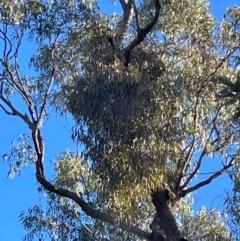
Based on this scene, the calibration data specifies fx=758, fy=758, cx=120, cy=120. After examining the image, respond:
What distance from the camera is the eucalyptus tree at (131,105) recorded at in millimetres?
9359

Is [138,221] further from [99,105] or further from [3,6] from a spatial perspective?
[3,6]

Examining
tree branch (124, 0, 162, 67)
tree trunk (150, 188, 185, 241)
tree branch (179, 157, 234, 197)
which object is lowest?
tree trunk (150, 188, 185, 241)

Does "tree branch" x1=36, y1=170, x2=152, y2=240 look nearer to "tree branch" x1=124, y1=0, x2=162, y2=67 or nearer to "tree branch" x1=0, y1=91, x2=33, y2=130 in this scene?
"tree branch" x1=0, y1=91, x2=33, y2=130

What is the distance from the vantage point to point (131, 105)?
934 centimetres

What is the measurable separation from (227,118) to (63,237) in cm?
306

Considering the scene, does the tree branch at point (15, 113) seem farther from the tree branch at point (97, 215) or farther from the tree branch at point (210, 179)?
the tree branch at point (210, 179)

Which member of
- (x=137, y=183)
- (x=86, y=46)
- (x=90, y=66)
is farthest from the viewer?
(x=86, y=46)

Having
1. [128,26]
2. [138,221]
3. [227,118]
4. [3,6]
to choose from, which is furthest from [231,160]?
[3,6]

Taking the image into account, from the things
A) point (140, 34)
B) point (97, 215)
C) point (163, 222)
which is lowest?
point (163, 222)

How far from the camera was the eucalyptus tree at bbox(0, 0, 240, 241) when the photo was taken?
9.36 metres

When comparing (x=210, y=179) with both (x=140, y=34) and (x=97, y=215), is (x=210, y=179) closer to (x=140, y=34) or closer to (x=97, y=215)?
(x=97, y=215)

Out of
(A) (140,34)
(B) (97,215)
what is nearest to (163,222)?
(B) (97,215)

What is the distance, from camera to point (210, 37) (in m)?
11.2

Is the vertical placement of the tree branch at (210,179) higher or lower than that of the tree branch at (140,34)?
lower
